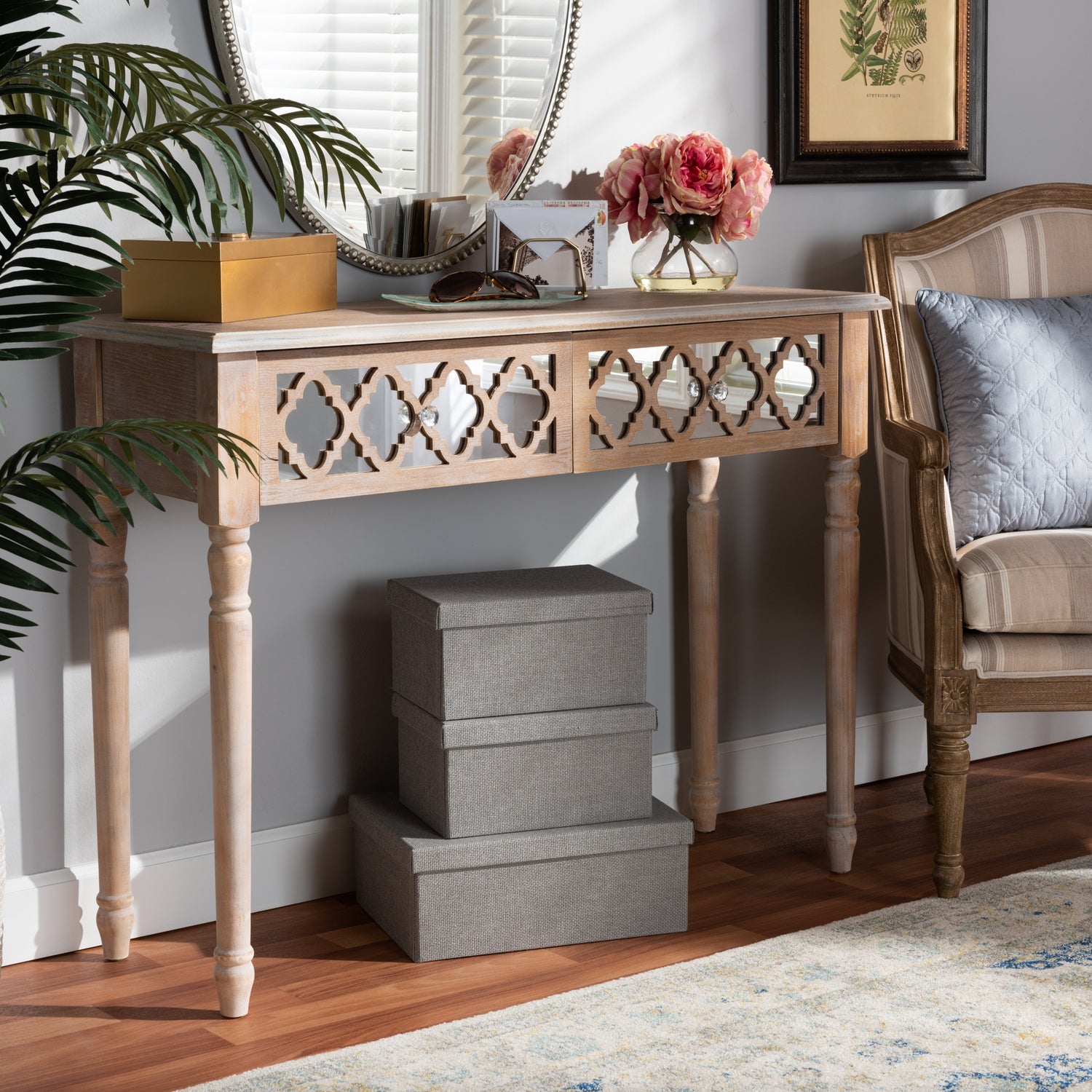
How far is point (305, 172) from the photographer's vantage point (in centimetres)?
221

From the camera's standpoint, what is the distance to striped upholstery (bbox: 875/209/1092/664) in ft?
8.38

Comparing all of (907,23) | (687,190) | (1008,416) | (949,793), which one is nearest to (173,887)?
(949,793)

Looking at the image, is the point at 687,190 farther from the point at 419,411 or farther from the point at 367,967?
the point at 367,967

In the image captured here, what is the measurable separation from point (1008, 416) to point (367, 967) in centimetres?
139

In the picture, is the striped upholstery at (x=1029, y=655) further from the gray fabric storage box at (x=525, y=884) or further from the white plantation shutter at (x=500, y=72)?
the white plantation shutter at (x=500, y=72)

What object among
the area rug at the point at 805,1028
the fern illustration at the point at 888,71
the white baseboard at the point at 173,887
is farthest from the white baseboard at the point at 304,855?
the fern illustration at the point at 888,71

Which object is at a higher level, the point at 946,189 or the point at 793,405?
the point at 946,189

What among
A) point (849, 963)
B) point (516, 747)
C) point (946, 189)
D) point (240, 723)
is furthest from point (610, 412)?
point (946, 189)

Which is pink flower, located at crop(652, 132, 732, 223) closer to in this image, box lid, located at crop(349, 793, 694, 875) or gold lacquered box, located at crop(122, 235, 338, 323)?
gold lacquered box, located at crop(122, 235, 338, 323)

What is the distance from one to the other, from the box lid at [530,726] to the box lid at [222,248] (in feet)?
2.23

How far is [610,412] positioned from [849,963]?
829 millimetres

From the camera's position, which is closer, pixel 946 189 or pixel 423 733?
pixel 423 733

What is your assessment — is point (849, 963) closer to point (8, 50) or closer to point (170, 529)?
point (170, 529)

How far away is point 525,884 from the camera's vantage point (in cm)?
216
